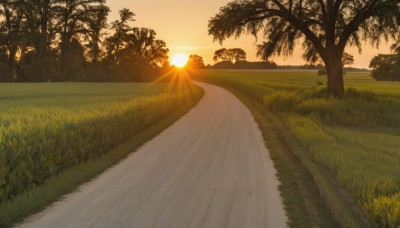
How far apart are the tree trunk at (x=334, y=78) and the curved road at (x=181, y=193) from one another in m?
17.7

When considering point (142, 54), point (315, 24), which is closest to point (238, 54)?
point (142, 54)

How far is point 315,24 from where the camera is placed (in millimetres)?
31641

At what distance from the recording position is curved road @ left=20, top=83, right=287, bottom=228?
6898 millimetres

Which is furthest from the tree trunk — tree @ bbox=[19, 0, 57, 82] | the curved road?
tree @ bbox=[19, 0, 57, 82]

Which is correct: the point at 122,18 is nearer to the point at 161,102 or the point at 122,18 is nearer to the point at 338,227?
the point at 161,102

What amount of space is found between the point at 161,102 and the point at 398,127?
39.3ft

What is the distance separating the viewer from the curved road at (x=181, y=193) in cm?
690

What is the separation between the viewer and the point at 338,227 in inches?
265

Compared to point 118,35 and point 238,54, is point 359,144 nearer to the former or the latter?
point 118,35

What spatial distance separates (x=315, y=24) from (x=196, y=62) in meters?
152

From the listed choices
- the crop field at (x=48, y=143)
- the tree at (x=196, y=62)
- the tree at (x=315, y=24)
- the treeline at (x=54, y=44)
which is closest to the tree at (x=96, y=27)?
the treeline at (x=54, y=44)

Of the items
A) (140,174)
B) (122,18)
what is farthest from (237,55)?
(140,174)

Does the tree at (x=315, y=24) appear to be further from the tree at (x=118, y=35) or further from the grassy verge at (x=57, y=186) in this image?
the tree at (x=118, y=35)

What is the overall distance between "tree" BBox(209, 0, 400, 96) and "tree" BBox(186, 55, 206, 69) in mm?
144071
